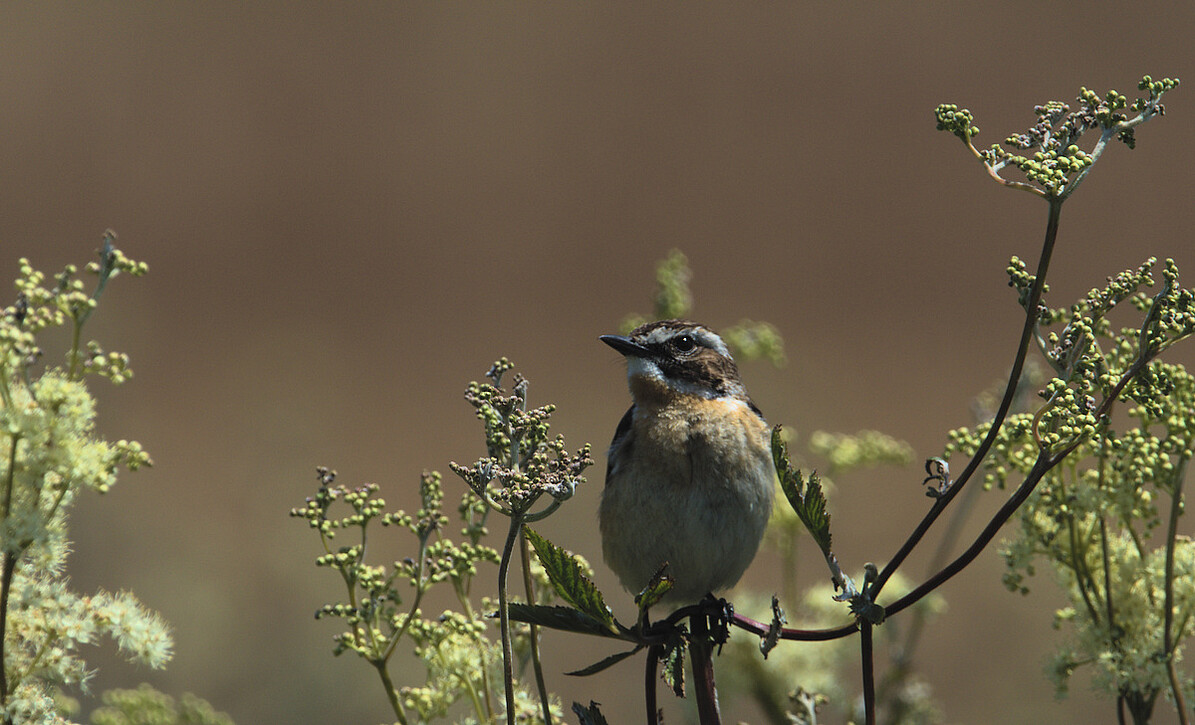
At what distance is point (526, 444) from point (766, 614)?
8.78 ft

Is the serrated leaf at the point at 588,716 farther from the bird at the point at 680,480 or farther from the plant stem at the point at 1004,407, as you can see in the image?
the bird at the point at 680,480

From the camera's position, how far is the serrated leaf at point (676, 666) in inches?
74.7

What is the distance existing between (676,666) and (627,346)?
205cm

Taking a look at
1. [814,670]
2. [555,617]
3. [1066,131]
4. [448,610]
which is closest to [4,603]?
[448,610]

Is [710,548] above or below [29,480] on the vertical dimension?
above

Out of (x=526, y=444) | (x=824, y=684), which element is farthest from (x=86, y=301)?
(x=824, y=684)

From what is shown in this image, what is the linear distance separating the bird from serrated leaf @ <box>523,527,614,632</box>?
1.70m

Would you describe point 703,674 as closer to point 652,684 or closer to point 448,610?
point 652,684

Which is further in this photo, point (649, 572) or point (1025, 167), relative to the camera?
point (649, 572)

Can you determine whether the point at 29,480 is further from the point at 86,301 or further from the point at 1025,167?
the point at 1025,167

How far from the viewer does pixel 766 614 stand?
14.2 feet

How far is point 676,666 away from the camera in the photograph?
1930 mm

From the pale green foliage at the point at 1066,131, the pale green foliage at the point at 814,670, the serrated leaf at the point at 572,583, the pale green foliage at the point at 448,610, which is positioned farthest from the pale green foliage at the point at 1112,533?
the pale green foliage at the point at 814,670

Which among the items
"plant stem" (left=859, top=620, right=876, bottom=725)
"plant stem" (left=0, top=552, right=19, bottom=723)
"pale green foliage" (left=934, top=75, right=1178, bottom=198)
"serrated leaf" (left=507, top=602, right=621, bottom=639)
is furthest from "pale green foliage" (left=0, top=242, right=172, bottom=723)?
"pale green foliage" (left=934, top=75, right=1178, bottom=198)
